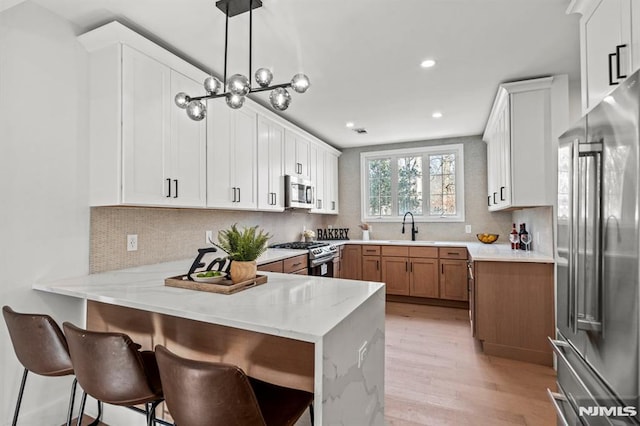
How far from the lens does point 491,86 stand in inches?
117

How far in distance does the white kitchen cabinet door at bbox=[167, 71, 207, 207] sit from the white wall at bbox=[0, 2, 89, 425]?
0.54m

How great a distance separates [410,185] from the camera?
5223 mm

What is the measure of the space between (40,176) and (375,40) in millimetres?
2310

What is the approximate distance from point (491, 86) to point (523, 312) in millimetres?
2123

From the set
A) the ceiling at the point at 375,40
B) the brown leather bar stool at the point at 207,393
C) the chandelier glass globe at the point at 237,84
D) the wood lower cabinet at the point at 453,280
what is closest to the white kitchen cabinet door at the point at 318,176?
the ceiling at the point at 375,40

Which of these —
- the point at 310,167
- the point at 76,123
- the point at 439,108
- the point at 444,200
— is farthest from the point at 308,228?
the point at 76,123

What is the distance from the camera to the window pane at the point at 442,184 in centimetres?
494

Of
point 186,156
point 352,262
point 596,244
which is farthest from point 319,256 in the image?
point 596,244

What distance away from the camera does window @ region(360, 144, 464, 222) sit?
194 inches

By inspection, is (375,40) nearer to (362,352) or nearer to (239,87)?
(239,87)

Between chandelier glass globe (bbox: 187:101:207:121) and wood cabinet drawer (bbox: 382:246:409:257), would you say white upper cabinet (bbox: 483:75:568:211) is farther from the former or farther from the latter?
chandelier glass globe (bbox: 187:101:207:121)

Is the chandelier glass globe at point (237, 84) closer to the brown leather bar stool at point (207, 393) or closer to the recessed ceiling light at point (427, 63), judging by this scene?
the brown leather bar stool at point (207, 393)

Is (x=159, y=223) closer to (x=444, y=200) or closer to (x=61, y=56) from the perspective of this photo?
(x=61, y=56)

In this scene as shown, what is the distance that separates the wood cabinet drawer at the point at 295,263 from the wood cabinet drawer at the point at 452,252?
200cm
